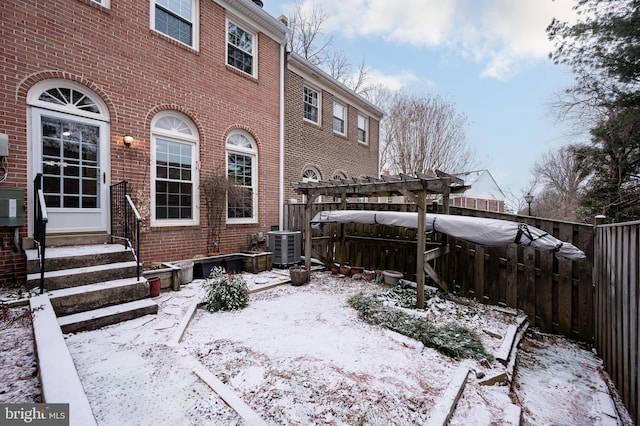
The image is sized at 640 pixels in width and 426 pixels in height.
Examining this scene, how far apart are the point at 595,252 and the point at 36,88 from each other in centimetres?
877

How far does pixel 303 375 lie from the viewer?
2781 mm

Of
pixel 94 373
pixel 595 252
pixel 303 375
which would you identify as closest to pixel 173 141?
pixel 94 373

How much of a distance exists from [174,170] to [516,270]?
7057mm

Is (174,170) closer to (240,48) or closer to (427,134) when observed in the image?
(240,48)

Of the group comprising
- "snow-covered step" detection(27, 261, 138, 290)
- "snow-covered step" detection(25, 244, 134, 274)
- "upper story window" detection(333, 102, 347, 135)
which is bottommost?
"snow-covered step" detection(27, 261, 138, 290)

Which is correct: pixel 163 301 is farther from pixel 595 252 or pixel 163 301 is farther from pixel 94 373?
pixel 595 252

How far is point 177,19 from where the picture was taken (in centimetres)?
650

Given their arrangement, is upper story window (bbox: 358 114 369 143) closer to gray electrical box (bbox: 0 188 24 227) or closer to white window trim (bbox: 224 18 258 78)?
white window trim (bbox: 224 18 258 78)

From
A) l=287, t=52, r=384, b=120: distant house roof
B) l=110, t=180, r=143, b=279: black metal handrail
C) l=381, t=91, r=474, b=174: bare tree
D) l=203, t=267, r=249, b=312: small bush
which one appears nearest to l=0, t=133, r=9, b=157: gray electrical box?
l=110, t=180, r=143, b=279: black metal handrail

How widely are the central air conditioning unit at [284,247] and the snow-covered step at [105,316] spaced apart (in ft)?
11.8

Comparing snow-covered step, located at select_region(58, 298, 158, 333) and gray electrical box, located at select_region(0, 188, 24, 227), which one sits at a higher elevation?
gray electrical box, located at select_region(0, 188, 24, 227)

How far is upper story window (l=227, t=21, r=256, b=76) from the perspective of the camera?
24.9 feet

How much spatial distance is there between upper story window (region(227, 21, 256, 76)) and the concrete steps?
567 centimetres

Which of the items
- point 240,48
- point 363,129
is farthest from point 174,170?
point 363,129
